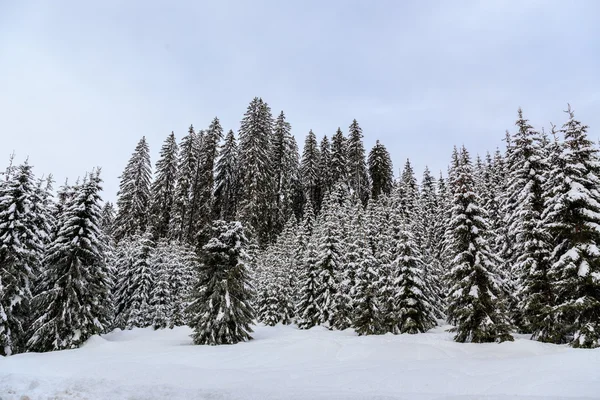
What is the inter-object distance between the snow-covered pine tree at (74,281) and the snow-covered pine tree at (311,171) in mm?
47011

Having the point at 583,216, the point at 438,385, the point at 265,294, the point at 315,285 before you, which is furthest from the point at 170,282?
the point at 583,216

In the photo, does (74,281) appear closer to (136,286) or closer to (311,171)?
(136,286)

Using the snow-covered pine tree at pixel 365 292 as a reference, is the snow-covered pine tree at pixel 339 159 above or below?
above

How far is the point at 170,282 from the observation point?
35688mm

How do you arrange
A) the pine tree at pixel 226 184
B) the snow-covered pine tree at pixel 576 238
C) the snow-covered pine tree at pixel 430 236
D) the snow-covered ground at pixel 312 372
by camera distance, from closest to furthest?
the snow-covered ground at pixel 312 372 < the snow-covered pine tree at pixel 576 238 < the snow-covered pine tree at pixel 430 236 < the pine tree at pixel 226 184

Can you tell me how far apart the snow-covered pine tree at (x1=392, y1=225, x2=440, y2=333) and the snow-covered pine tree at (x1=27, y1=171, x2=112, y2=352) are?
768 inches

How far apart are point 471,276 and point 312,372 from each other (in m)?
12.4

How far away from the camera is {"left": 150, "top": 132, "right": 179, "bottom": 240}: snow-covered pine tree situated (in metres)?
53.8

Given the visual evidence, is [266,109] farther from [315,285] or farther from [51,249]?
[51,249]

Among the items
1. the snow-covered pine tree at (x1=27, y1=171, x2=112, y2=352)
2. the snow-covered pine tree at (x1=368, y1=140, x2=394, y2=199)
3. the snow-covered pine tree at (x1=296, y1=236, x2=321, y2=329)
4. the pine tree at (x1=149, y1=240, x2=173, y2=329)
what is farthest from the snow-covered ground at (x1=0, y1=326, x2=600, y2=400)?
the snow-covered pine tree at (x1=368, y1=140, x2=394, y2=199)

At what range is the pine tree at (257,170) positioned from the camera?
52312 mm

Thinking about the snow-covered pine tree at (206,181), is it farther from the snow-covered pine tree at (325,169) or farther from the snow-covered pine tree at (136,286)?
the snow-covered pine tree at (325,169)

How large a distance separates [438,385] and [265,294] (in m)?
27.9

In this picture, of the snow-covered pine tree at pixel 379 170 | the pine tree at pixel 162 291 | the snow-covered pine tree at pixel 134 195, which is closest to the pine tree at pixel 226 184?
the snow-covered pine tree at pixel 134 195
